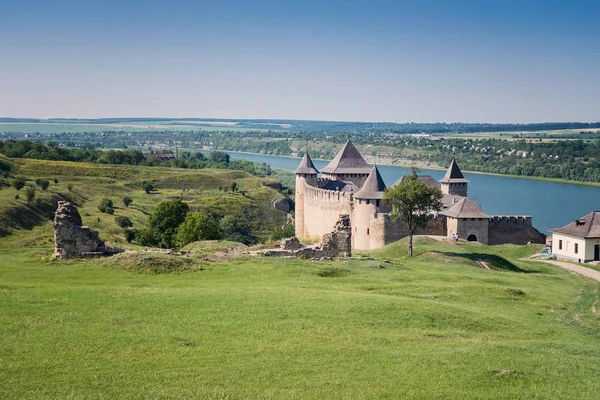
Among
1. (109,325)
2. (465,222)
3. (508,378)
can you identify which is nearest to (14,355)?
(109,325)

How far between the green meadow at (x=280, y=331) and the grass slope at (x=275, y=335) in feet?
0.09

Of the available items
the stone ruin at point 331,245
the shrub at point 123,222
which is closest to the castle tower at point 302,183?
the shrub at point 123,222

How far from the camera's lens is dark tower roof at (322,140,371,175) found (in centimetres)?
3781

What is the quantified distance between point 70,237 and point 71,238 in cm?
3

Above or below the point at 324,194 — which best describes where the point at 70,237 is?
above

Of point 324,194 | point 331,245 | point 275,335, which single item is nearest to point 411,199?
point 331,245

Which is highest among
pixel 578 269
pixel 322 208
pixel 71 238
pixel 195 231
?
pixel 71 238

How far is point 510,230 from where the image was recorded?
3111cm

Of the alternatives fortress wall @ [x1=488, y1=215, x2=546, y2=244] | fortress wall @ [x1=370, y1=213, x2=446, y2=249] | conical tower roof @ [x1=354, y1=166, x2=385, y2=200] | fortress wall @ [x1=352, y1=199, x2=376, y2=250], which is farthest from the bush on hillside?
fortress wall @ [x1=488, y1=215, x2=546, y2=244]

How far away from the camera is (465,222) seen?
29.2 metres

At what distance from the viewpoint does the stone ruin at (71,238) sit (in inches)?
574

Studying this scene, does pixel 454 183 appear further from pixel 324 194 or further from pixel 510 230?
pixel 324 194

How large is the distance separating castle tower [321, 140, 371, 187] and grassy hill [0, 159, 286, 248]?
12.0m

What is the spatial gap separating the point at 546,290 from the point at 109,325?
38.8 ft
